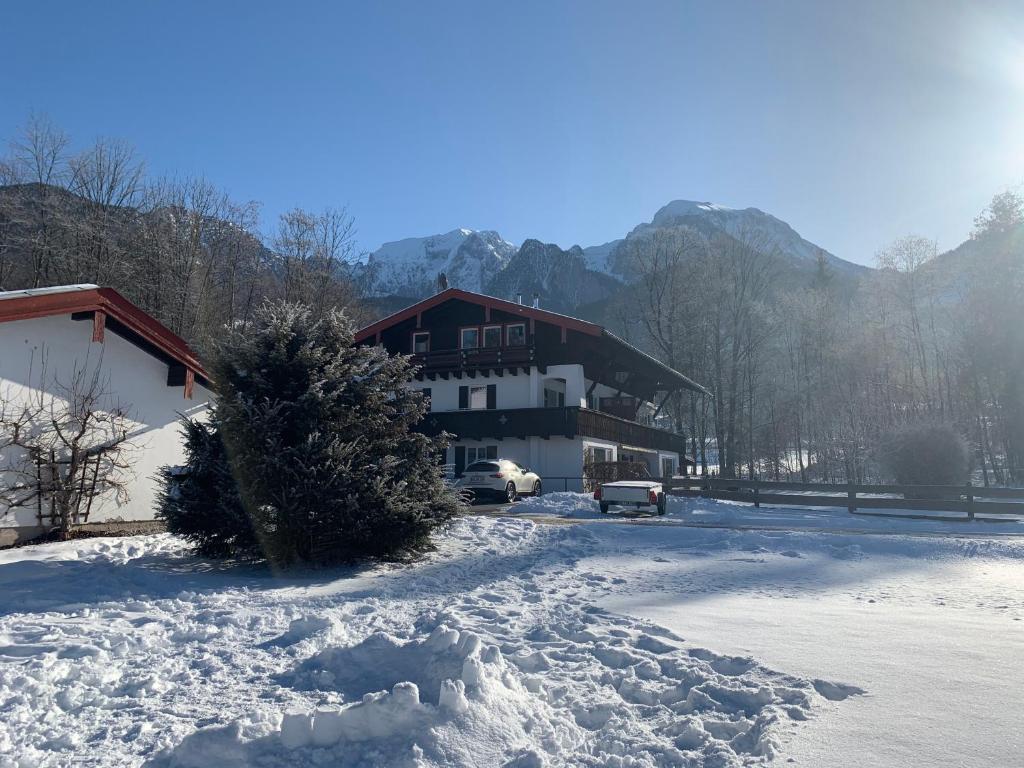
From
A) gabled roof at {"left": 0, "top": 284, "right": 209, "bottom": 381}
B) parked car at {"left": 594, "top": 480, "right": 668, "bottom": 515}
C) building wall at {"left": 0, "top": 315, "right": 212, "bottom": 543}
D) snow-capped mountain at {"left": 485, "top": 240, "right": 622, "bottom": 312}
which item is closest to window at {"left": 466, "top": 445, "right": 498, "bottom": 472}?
parked car at {"left": 594, "top": 480, "right": 668, "bottom": 515}

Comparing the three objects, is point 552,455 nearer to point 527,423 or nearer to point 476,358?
point 527,423

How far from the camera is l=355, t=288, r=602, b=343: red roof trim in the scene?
3219 cm

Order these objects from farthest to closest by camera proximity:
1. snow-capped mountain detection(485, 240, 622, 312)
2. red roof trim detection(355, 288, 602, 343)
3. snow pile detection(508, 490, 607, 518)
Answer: snow-capped mountain detection(485, 240, 622, 312), red roof trim detection(355, 288, 602, 343), snow pile detection(508, 490, 607, 518)

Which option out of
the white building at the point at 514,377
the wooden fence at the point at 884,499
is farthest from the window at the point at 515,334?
the wooden fence at the point at 884,499

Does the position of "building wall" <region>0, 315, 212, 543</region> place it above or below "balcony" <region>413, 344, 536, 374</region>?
below

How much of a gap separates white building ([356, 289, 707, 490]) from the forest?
246 inches

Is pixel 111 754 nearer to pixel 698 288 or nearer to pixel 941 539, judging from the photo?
pixel 941 539

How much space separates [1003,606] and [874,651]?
3.56m

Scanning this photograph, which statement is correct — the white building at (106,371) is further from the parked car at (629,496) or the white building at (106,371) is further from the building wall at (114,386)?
the parked car at (629,496)

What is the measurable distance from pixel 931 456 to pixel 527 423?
647 inches

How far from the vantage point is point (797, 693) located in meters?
4.39

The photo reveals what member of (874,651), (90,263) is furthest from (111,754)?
(90,263)

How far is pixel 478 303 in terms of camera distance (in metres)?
34.5

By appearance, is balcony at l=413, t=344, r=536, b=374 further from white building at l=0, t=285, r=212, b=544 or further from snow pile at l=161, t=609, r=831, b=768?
snow pile at l=161, t=609, r=831, b=768
